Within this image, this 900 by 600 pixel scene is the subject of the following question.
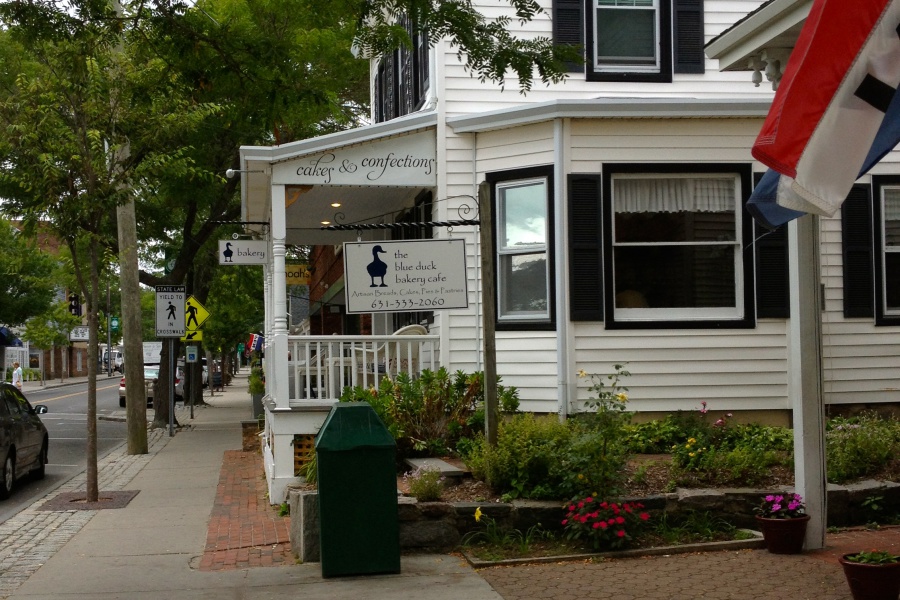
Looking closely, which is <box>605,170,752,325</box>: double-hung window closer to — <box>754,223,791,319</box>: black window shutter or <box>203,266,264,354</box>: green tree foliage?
Answer: <box>754,223,791,319</box>: black window shutter

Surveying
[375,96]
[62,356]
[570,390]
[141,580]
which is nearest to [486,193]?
[570,390]

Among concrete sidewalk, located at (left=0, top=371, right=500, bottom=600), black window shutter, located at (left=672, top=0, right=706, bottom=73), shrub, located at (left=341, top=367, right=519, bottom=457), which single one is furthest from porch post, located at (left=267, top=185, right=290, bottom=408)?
black window shutter, located at (left=672, top=0, right=706, bottom=73)

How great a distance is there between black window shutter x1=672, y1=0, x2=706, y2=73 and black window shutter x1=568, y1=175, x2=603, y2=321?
235 cm

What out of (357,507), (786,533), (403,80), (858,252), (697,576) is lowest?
(697,576)

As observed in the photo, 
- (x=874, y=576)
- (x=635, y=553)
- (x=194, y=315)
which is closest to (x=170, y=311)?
(x=194, y=315)

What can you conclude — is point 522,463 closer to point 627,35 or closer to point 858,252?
point 858,252

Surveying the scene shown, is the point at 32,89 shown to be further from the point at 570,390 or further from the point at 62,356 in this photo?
the point at 62,356

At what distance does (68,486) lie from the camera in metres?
14.8

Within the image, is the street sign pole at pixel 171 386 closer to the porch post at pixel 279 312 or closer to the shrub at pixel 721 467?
the porch post at pixel 279 312

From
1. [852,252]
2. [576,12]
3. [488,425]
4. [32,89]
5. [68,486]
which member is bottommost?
[68,486]

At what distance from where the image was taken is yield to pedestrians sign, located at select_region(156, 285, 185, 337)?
73.9 feet

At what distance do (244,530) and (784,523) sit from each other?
526cm

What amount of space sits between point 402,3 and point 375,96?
11.4 m

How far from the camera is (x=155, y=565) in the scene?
8.56m
